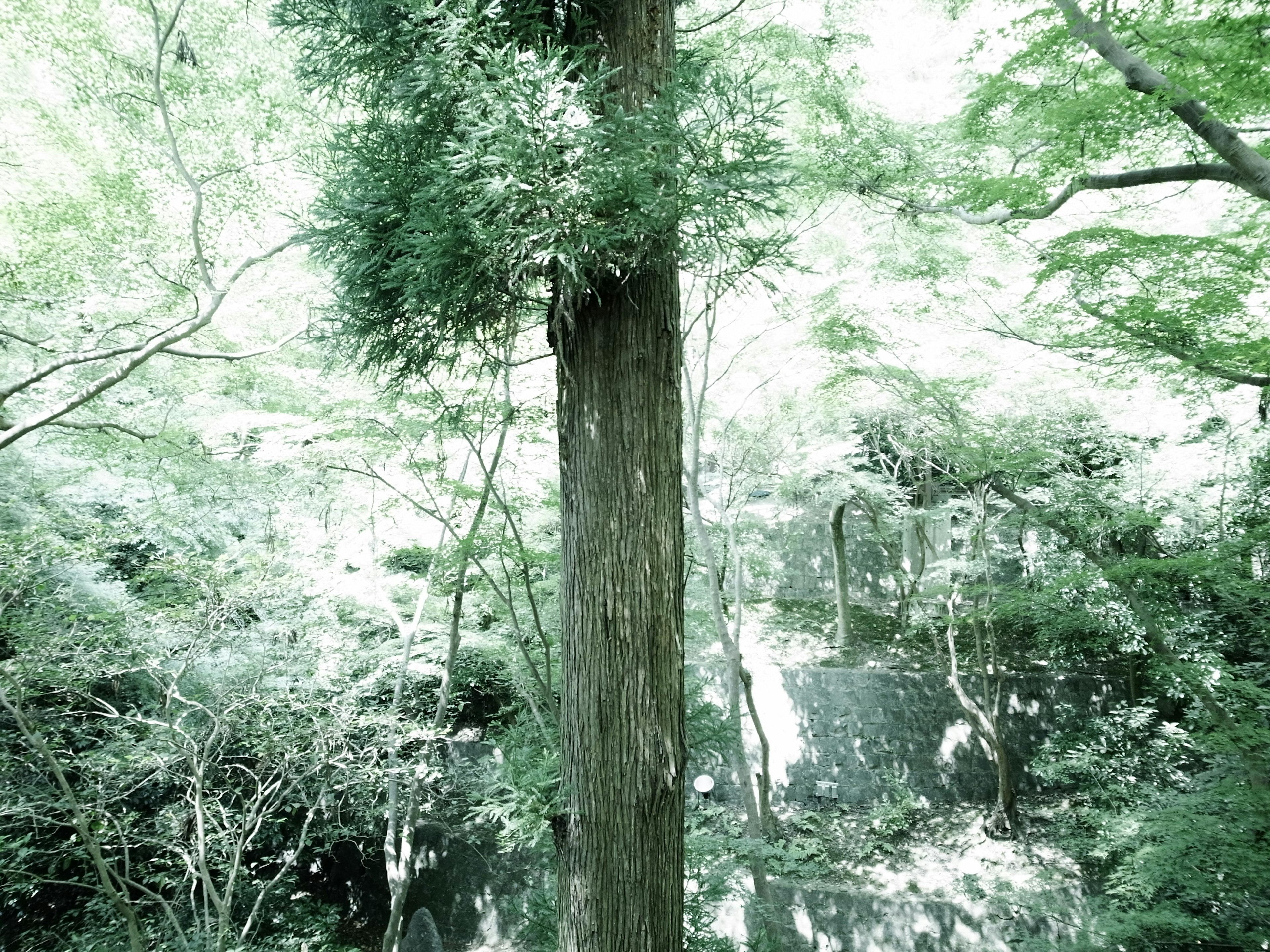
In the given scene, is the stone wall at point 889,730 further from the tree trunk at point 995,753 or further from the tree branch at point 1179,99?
the tree branch at point 1179,99

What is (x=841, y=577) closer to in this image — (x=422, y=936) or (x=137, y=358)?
(x=422, y=936)

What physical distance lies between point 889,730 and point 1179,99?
261 inches

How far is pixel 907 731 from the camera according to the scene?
25.5 ft

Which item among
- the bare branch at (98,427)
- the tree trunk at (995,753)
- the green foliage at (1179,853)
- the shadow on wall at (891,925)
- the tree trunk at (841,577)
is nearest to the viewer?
the green foliage at (1179,853)

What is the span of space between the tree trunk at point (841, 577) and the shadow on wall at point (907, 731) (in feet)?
3.36

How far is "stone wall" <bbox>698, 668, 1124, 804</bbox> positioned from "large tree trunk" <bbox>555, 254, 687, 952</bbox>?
6.36 m

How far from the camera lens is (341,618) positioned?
5.90 m

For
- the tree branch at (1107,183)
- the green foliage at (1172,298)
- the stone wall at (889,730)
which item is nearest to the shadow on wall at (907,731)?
the stone wall at (889,730)

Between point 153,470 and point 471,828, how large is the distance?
4.33m

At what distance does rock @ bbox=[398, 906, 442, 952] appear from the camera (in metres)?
6.69

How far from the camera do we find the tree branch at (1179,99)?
9.03ft

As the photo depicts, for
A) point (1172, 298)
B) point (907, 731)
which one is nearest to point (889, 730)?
point (907, 731)

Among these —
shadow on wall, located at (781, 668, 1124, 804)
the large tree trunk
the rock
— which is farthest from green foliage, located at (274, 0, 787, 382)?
shadow on wall, located at (781, 668, 1124, 804)

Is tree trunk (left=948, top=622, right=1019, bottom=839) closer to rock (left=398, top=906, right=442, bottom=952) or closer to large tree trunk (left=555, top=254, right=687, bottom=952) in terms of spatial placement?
rock (left=398, top=906, right=442, bottom=952)
